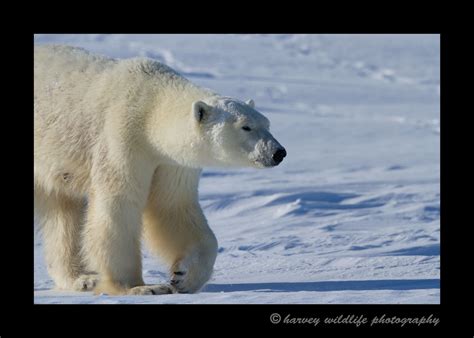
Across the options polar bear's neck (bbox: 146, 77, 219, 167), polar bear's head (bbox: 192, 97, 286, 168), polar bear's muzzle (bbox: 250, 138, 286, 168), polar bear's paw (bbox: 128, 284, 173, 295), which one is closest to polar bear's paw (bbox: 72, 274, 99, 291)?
polar bear's paw (bbox: 128, 284, 173, 295)

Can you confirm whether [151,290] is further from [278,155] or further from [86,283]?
[278,155]

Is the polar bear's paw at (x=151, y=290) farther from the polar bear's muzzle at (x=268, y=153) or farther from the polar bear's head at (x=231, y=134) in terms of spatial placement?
the polar bear's muzzle at (x=268, y=153)

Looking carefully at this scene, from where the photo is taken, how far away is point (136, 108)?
680cm

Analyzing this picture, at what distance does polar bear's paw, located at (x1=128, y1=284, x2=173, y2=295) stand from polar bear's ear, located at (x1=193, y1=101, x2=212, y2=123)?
42.3 inches

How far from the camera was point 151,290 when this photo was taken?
257 inches

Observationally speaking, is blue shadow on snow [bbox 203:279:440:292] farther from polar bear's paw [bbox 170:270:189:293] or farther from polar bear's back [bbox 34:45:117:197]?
polar bear's back [bbox 34:45:117:197]

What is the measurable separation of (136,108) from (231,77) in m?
14.8

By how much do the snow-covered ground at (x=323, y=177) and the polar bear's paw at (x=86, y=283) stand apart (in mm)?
173

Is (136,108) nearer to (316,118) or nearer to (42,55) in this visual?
(42,55)

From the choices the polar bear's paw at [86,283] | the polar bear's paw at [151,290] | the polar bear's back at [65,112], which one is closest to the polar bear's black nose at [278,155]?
the polar bear's paw at [151,290]

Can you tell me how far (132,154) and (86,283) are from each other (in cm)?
112

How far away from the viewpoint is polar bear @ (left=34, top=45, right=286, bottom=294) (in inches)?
259

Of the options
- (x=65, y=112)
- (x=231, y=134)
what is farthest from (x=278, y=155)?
(x=65, y=112)
